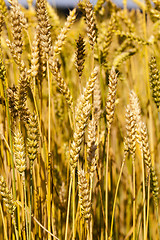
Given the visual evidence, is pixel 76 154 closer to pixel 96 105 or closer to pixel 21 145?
pixel 21 145

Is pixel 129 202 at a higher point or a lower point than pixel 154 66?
lower

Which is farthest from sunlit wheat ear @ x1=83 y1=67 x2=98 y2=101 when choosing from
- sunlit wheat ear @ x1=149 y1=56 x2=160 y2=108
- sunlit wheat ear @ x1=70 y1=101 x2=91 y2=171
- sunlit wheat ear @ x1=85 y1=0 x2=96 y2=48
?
sunlit wheat ear @ x1=149 y1=56 x2=160 y2=108

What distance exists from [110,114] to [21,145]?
0.22 metres

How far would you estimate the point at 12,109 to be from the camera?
0.65 metres

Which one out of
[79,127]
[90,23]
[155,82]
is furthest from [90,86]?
[155,82]

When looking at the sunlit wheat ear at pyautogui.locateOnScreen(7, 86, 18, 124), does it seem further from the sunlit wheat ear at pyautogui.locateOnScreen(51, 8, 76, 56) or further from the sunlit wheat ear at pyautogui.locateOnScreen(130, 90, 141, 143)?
the sunlit wheat ear at pyautogui.locateOnScreen(130, 90, 141, 143)

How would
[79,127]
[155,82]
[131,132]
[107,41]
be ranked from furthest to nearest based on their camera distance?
1. [107,41]
2. [155,82]
3. [131,132]
4. [79,127]

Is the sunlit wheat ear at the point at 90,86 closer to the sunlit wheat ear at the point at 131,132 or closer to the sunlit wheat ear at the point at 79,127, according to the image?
the sunlit wheat ear at the point at 79,127

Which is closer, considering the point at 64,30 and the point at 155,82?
the point at 64,30

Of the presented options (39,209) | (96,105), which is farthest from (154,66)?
(39,209)

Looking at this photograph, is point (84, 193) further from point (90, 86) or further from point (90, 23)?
point (90, 23)

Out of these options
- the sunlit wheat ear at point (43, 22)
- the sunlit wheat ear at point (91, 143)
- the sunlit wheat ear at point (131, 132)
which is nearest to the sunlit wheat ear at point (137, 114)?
the sunlit wheat ear at point (131, 132)

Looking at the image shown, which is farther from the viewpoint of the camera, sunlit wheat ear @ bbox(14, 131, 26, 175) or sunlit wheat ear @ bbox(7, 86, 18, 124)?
sunlit wheat ear @ bbox(7, 86, 18, 124)

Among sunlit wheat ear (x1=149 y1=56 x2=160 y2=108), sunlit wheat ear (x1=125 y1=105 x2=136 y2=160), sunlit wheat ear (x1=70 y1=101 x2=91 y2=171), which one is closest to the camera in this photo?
sunlit wheat ear (x1=70 y1=101 x2=91 y2=171)
